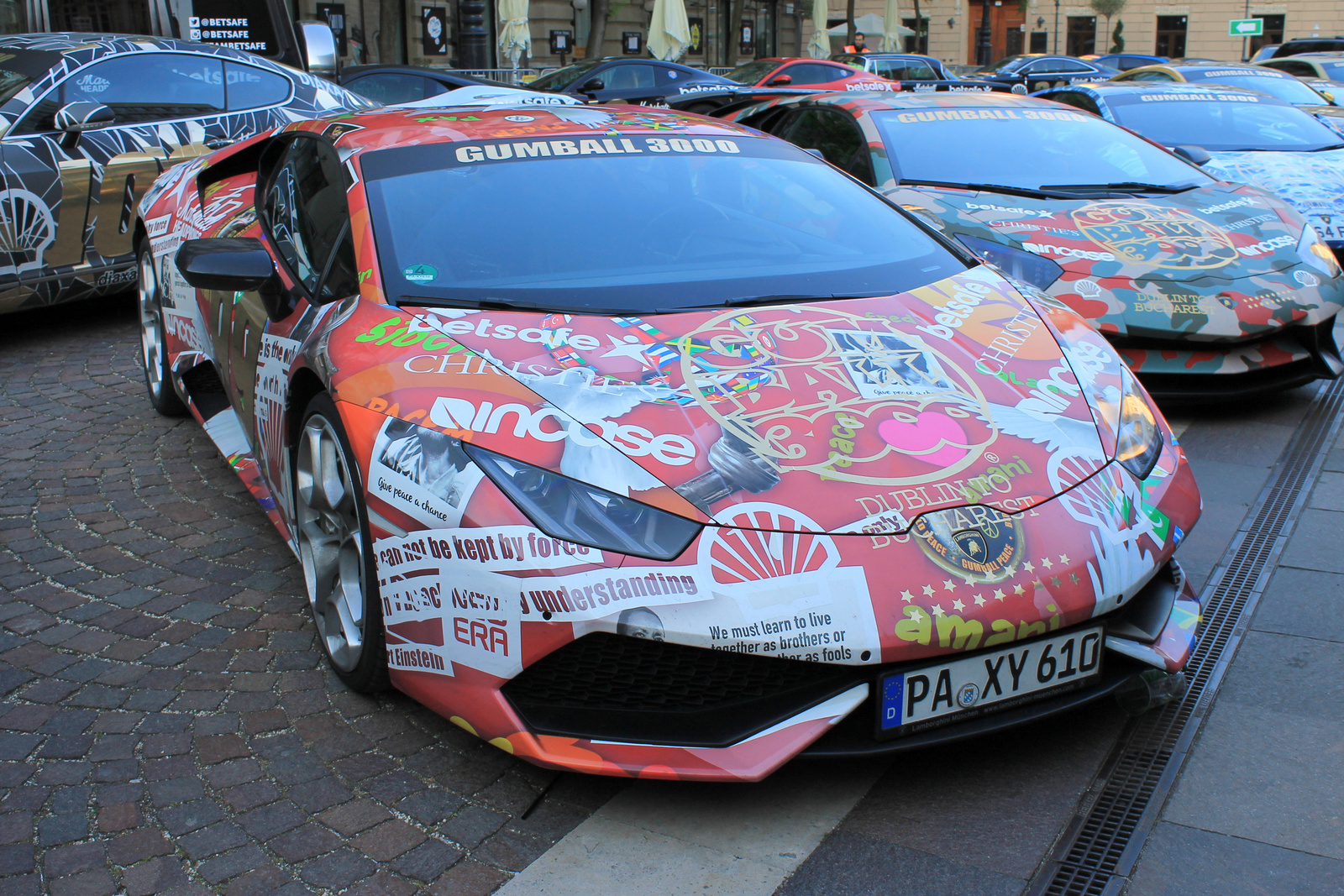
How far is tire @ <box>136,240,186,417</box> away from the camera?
4680mm

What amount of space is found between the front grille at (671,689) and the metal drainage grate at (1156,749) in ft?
1.71

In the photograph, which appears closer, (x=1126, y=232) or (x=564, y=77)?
(x=1126, y=232)

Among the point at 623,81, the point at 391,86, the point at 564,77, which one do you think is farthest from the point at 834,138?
the point at 623,81

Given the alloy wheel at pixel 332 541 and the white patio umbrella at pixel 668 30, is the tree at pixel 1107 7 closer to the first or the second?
the white patio umbrella at pixel 668 30

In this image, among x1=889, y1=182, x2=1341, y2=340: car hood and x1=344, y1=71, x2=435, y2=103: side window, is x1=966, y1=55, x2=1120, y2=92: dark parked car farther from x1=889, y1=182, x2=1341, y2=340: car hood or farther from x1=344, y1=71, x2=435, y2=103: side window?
x1=889, y1=182, x2=1341, y2=340: car hood

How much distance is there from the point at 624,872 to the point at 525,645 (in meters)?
0.45

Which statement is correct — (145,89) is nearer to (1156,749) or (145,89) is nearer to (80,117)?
(80,117)

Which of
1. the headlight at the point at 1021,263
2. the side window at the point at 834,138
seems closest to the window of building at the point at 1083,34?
the side window at the point at 834,138

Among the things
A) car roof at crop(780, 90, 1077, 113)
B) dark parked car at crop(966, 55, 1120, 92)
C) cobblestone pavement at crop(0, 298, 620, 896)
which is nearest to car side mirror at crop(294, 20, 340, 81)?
car roof at crop(780, 90, 1077, 113)

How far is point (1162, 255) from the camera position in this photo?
4.65 meters

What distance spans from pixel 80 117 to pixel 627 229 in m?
3.89

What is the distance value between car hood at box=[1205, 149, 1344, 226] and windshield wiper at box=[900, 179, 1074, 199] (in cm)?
193

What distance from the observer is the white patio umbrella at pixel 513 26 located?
18.3 metres

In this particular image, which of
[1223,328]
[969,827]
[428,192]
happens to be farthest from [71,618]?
[1223,328]
